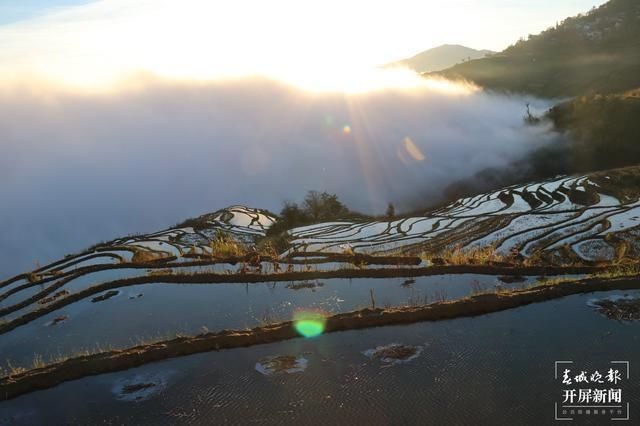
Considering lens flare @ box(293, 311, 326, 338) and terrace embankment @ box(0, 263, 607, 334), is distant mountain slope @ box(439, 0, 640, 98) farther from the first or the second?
lens flare @ box(293, 311, 326, 338)

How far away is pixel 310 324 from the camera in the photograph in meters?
12.0

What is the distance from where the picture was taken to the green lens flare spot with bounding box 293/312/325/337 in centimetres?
1164

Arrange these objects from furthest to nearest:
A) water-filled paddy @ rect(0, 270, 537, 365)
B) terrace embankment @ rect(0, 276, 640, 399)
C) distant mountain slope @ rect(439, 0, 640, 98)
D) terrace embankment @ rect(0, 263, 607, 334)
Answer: distant mountain slope @ rect(439, 0, 640, 98)
terrace embankment @ rect(0, 263, 607, 334)
water-filled paddy @ rect(0, 270, 537, 365)
terrace embankment @ rect(0, 276, 640, 399)

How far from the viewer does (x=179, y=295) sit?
16438mm

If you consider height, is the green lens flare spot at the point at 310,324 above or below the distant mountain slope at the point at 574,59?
below

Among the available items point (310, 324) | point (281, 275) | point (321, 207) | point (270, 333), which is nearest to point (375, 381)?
point (310, 324)

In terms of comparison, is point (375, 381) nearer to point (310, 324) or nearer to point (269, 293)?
point (310, 324)

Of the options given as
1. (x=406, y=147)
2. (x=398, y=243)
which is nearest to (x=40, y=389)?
(x=398, y=243)

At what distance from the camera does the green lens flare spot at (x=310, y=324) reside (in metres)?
11.6

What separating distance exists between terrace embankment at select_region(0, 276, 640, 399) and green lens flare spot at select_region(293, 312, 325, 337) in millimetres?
145

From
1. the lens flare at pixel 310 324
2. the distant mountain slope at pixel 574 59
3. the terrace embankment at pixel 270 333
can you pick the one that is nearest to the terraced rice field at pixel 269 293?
the terrace embankment at pixel 270 333

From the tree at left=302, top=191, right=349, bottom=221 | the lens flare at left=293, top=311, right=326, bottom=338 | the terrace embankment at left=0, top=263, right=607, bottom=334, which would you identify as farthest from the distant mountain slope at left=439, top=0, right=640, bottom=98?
the lens flare at left=293, top=311, right=326, bottom=338

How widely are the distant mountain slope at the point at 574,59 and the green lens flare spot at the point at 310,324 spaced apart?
12051 cm

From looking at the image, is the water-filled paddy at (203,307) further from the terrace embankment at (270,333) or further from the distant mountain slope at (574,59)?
the distant mountain slope at (574,59)
